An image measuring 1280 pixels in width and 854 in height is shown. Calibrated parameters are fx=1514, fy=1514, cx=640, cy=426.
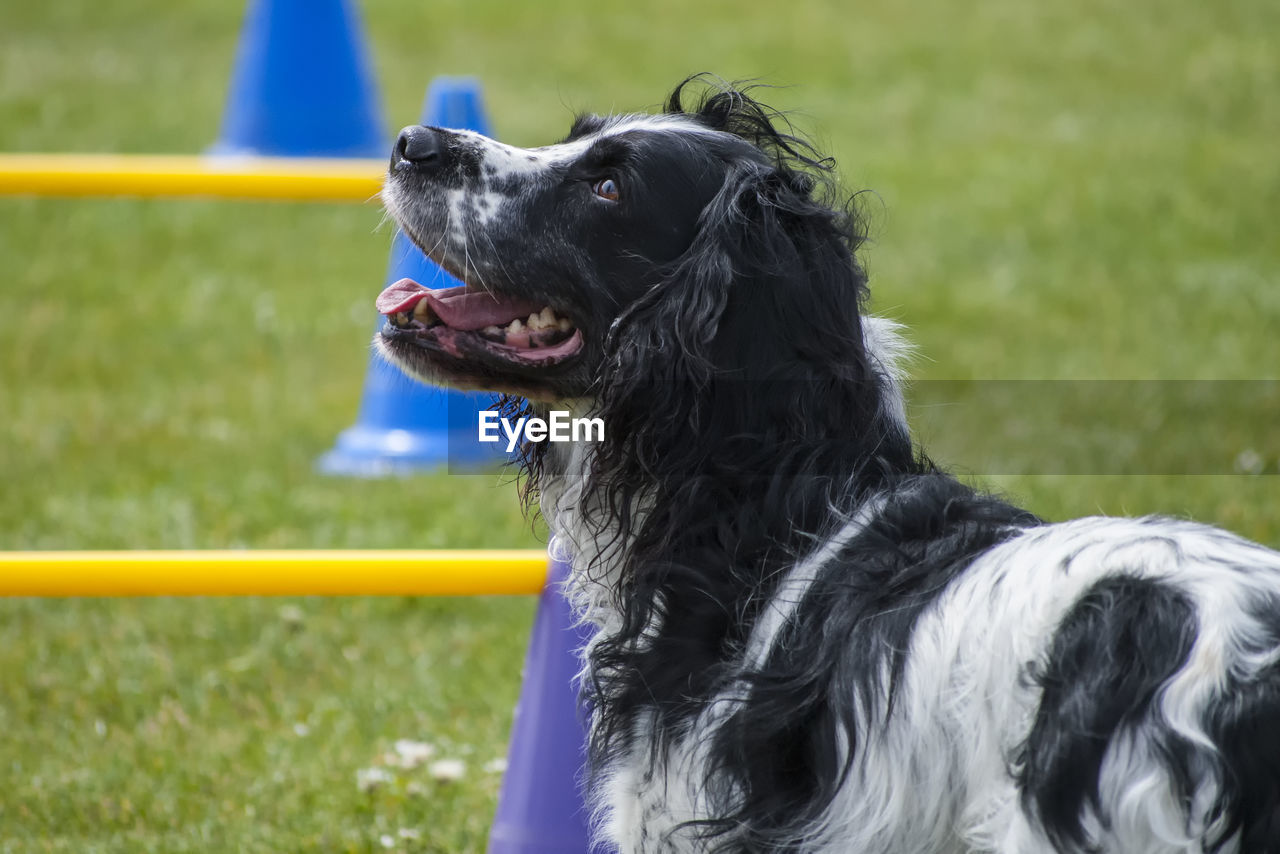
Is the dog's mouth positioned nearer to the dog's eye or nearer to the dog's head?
the dog's head

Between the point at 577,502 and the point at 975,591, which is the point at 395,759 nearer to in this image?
the point at 577,502

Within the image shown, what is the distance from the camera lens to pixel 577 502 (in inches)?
97.0

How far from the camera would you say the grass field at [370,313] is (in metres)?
3.73

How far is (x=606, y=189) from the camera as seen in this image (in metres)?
2.41

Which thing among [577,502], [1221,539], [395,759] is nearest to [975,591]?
[1221,539]

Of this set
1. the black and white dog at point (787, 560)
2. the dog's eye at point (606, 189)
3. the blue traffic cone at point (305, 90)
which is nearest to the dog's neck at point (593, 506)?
the black and white dog at point (787, 560)

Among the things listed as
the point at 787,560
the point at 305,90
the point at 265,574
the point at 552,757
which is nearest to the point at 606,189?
the point at 787,560

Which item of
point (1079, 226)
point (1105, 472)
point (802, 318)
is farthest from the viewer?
point (1079, 226)

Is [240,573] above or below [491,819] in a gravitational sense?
above

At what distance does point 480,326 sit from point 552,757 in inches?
35.6

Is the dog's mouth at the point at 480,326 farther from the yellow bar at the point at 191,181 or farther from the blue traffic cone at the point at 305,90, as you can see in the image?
the blue traffic cone at the point at 305,90

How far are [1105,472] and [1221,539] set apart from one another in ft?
11.9

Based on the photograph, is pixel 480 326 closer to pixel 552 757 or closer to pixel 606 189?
pixel 606 189

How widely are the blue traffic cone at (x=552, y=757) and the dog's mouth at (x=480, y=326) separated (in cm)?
58
